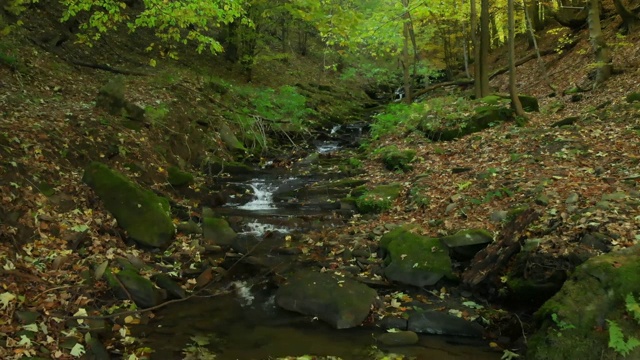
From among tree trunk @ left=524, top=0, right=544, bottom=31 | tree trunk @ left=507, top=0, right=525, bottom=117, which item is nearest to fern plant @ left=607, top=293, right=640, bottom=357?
tree trunk @ left=507, top=0, right=525, bottom=117

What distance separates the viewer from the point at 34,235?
7.00 meters

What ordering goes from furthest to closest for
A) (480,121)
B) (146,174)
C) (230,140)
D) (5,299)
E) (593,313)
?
(230,140), (480,121), (146,174), (5,299), (593,313)

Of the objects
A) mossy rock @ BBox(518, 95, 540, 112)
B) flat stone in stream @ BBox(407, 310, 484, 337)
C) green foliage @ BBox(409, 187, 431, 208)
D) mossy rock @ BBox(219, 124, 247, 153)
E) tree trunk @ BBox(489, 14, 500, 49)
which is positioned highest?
tree trunk @ BBox(489, 14, 500, 49)

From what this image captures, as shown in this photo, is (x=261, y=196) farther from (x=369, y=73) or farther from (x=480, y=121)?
(x=369, y=73)

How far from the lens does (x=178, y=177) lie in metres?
11.3

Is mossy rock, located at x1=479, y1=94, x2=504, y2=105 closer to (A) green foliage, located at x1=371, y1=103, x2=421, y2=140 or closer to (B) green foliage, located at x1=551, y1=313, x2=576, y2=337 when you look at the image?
(A) green foliage, located at x1=371, y1=103, x2=421, y2=140

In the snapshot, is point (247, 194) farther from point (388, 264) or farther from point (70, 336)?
point (70, 336)

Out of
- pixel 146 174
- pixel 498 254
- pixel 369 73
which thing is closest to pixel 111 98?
pixel 146 174

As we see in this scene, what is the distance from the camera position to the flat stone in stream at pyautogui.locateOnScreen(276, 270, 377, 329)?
639 cm

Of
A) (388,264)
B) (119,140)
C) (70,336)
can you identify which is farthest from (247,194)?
(70,336)

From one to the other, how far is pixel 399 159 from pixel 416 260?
543cm

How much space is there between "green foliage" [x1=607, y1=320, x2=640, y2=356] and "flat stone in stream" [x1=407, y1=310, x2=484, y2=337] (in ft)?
5.64

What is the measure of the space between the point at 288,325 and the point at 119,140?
23.1 feet

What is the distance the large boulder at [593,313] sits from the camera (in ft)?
15.2
